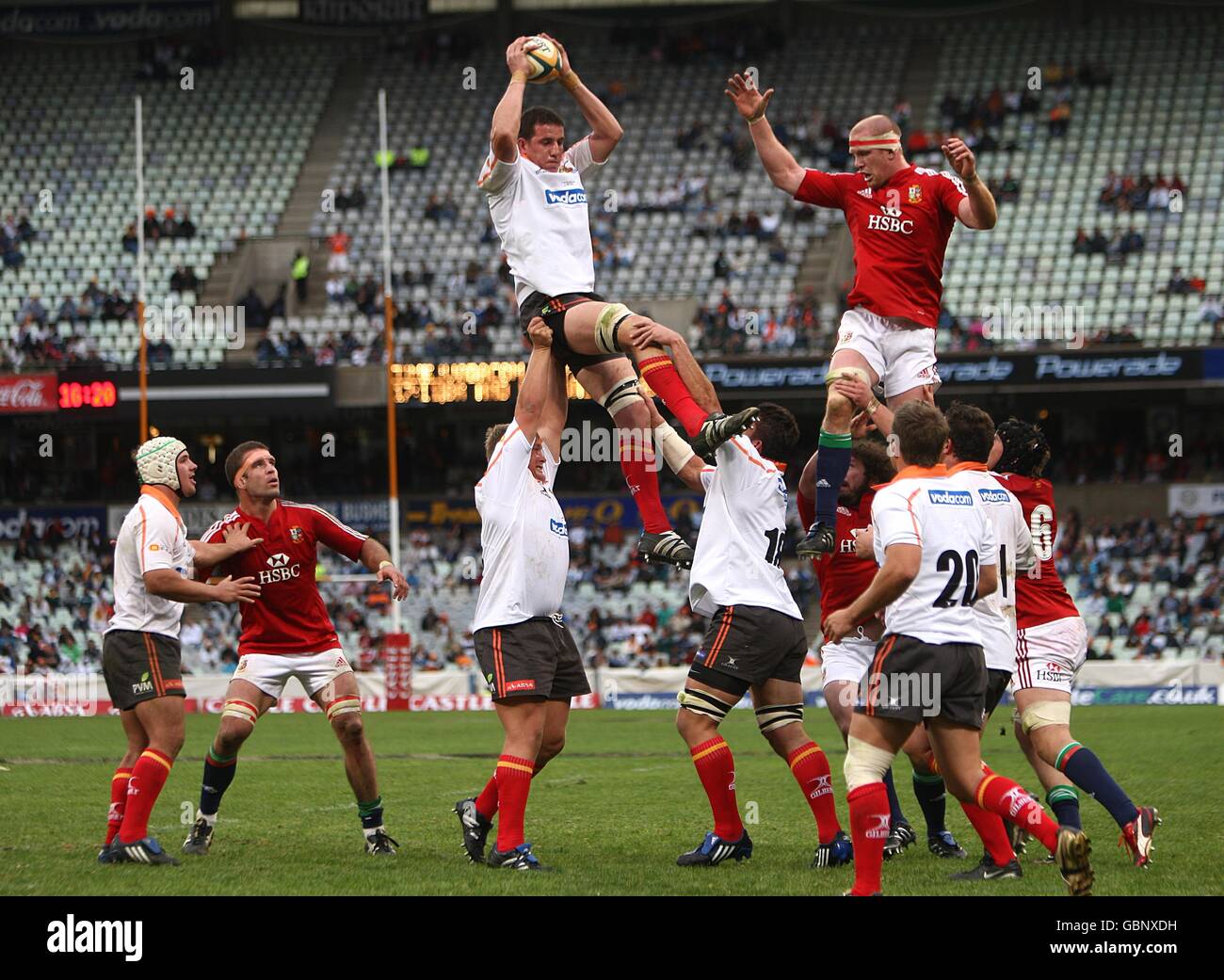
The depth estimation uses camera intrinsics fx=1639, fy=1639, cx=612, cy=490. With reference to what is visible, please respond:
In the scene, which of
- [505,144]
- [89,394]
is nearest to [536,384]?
[505,144]

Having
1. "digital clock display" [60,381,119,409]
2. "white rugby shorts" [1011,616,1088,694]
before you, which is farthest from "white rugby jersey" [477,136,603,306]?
"digital clock display" [60,381,119,409]

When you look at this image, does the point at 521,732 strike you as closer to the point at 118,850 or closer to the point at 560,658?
the point at 560,658

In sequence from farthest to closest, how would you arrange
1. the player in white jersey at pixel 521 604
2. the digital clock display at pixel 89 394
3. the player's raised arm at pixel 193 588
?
the digital clock display at pixel 89 394, the player's raised arm at pixel 193 588, the player in white jersey at pixel 521 604

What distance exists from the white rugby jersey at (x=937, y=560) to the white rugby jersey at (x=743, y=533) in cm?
161

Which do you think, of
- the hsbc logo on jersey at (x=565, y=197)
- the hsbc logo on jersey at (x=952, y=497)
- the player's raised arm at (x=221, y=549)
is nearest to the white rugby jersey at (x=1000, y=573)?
the hsbc logo on jersey at (x=952, y=497)

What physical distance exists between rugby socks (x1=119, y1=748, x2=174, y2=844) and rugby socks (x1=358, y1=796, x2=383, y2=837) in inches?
46.4

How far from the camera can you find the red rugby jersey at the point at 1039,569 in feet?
31.5

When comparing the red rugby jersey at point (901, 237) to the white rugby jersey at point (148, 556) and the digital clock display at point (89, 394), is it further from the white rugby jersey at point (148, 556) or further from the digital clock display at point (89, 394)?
the digital clock display at point (89, 394)

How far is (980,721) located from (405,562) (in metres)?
27.0

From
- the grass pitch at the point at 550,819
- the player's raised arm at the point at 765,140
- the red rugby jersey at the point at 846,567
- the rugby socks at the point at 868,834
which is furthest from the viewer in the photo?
the red rugby jersey at the point at 846,567

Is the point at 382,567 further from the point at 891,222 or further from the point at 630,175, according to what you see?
the point at 630,175

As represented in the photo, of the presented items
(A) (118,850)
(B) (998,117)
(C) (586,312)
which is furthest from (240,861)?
(B) (998,117)

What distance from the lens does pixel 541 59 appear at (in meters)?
9.66
